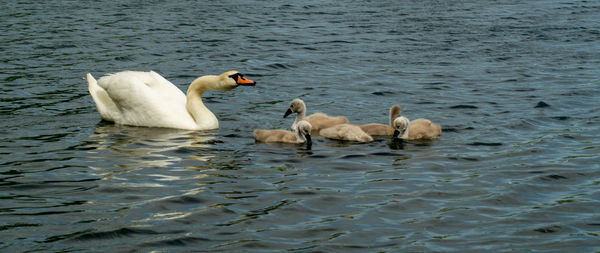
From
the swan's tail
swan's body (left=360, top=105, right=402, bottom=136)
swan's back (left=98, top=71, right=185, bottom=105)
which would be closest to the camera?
swan's body (left=360, top=105, right=402, bottom=136)

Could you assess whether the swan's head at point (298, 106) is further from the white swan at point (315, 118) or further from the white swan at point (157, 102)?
the white swan at point (157, 102)

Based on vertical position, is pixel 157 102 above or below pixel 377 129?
above

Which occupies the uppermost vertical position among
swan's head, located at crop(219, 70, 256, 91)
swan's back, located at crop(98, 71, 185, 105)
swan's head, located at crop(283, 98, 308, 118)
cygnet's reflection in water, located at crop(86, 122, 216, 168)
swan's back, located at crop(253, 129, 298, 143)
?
swan's head, located at crop(219, 70, 256, 91)

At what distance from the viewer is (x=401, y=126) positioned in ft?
40.7

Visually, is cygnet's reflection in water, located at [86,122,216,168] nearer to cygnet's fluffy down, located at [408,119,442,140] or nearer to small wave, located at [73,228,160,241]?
small wave, located at [73,228,160,241]

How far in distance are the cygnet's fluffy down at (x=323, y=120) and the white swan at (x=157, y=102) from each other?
3.70 feet

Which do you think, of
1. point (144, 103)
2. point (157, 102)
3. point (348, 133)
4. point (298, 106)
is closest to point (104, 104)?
point (144, 103)

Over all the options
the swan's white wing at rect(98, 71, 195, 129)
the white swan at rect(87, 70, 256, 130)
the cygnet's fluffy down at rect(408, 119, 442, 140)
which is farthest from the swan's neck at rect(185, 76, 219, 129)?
the cygnet's fluffy down at rect(408, 119, 442, 140)

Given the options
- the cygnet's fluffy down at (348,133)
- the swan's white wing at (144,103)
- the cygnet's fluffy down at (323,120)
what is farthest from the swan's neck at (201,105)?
the cygnet's fluffy down at (348,133)

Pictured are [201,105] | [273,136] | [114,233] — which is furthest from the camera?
[201,105]

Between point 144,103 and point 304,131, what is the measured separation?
2770 mm

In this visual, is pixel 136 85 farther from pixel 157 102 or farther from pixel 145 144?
pixel 145 144

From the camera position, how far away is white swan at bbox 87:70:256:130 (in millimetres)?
13352

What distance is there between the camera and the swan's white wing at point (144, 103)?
13.4m
